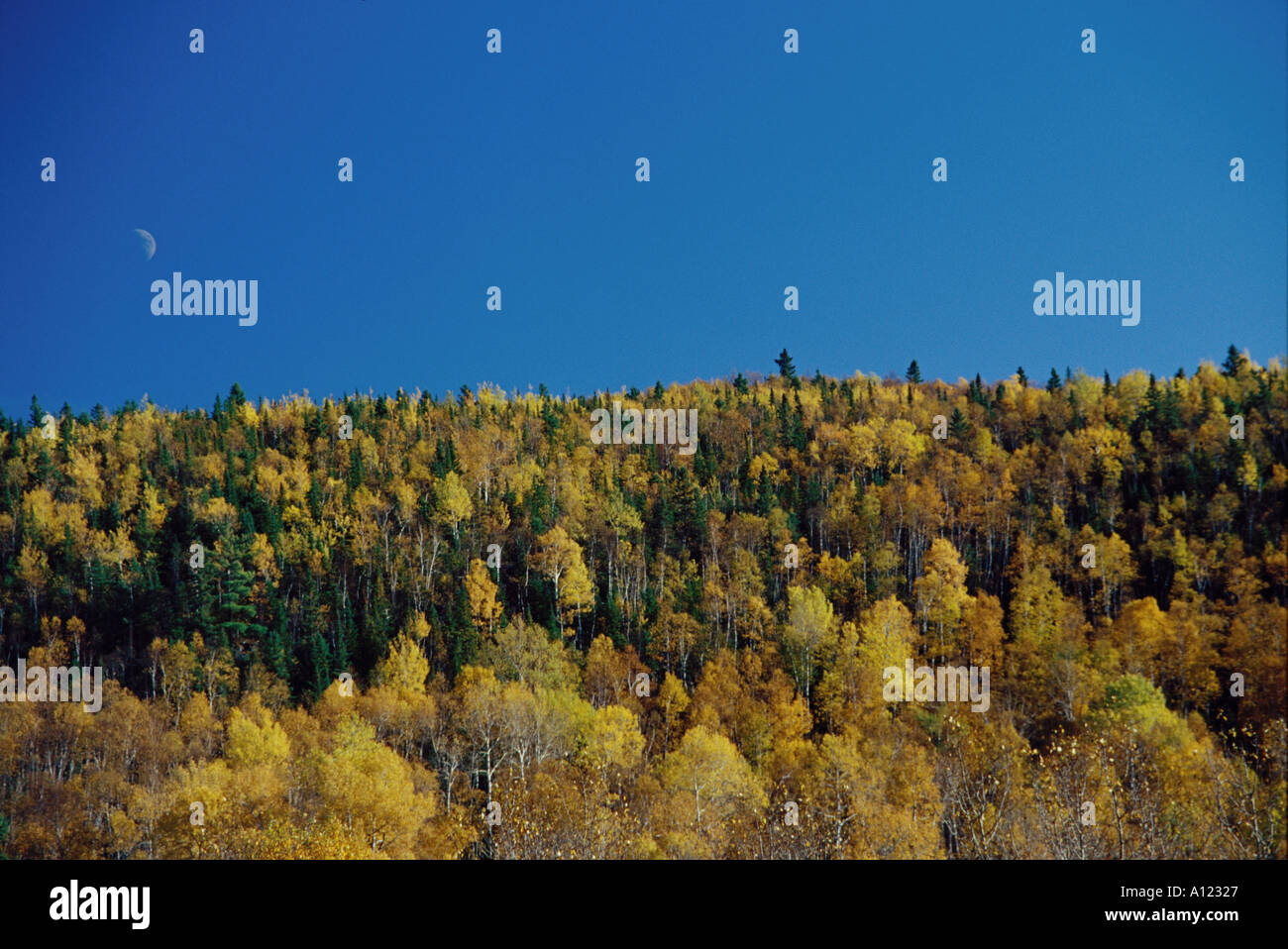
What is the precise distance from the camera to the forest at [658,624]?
50938 millimetres

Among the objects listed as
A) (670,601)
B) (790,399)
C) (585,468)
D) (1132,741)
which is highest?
(790,399)

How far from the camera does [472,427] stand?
413ft

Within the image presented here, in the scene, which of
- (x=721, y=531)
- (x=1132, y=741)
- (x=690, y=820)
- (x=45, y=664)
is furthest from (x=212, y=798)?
(x=721, y=531)

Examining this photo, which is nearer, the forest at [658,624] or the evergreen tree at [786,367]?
the forest at [658,624]

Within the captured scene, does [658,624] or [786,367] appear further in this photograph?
[786,367]

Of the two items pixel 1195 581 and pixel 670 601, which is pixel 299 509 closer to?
pixel 670 601

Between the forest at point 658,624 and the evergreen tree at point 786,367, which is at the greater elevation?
the evergreen tree at point 786,367

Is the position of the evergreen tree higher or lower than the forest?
higher

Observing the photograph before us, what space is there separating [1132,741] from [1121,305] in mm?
21436

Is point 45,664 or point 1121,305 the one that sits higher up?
point 1121,305

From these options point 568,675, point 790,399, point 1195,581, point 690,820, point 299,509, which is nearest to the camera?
point 690,820

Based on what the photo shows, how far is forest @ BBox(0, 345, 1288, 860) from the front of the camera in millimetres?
50938

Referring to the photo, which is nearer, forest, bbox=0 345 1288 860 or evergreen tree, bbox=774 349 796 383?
forest, bbox=0 345 1288 860

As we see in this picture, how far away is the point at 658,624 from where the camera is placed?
82.8m
